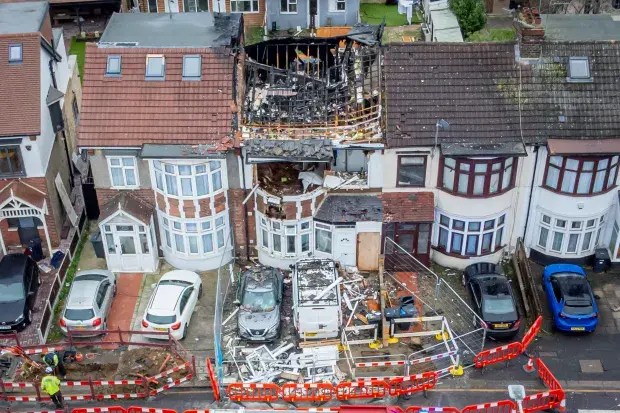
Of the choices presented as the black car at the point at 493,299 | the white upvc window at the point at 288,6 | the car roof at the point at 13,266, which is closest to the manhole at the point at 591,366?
the black car at the point at 493,299

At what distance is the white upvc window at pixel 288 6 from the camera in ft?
176

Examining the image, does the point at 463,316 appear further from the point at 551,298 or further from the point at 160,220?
the point at 160,220

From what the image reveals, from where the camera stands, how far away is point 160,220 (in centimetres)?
3450

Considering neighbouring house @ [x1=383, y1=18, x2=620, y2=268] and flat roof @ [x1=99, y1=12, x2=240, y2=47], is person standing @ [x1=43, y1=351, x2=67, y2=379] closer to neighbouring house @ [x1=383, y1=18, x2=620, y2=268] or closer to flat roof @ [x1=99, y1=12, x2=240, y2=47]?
flat roof @ [x1=99, y1=12, x2=240, y2=47]

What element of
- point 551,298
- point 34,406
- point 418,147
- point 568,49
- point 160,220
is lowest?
point 34,406

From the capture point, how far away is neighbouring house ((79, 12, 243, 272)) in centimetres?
3209

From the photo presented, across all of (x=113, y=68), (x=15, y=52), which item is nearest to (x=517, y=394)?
(x=113, y=68)

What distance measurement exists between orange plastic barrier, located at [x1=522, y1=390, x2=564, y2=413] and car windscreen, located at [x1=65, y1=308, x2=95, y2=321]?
17606 millimetres

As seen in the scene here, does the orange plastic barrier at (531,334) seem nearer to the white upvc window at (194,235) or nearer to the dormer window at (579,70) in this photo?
the dormer window at (579,70)

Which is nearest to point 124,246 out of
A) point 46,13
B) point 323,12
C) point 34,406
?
point 34,406

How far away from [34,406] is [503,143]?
70.1 ft

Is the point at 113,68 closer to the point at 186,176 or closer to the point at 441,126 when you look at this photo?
the point at 186,176

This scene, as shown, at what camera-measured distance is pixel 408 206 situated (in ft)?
109

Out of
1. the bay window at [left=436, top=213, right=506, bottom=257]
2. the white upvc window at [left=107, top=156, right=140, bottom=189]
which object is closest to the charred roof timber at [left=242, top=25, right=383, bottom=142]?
the white upvc window at [left=107, top=156, right=140, bottom=189]
